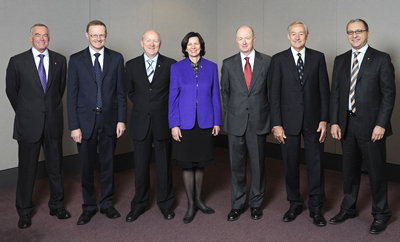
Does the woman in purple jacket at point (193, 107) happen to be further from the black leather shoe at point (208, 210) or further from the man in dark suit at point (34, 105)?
the man in dark suit at point (34, 105)

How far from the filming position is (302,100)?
3.38 metres

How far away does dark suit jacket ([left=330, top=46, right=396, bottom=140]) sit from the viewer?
10.4ft

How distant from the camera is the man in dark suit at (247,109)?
347 cm

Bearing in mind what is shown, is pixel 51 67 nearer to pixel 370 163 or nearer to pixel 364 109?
pixel 364 109

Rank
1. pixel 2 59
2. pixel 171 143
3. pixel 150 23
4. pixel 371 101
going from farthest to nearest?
pixel 150 23, pixel 2 59, pixel 171 143, pixel 371 101

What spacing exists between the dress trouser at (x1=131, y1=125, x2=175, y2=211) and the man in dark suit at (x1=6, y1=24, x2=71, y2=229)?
744 mm

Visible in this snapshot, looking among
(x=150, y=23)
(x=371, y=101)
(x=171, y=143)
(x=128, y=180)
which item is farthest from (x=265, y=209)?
(x=150, y=23)

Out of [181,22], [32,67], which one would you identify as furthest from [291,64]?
[181,22]

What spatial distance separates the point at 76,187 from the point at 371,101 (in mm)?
3511

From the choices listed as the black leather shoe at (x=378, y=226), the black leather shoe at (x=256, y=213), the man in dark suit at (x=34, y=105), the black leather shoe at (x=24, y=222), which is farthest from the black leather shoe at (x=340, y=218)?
the black leather shoe at (x=24, y=222)

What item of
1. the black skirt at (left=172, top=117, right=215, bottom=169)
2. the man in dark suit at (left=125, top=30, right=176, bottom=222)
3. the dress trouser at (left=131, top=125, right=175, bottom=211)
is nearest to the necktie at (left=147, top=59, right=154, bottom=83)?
the man in dark suit at (left=125, top=30, right=176, bottom=222)

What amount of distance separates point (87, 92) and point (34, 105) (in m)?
0.52

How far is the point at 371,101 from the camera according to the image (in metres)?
3.22

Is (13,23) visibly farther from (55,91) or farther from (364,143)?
(364,143)
